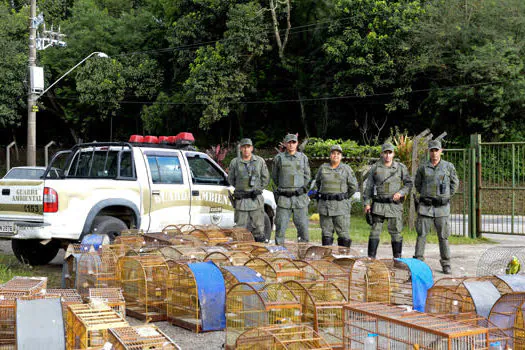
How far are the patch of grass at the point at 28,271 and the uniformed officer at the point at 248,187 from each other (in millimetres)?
2951

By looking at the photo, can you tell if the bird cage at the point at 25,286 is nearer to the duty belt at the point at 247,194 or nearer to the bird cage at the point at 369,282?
the bird cage at the point at 369,282

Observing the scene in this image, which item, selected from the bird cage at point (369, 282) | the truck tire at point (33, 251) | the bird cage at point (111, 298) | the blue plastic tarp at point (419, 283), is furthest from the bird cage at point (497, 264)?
the truck tire at point (33, 251)

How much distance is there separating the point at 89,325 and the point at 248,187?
19.6 ft

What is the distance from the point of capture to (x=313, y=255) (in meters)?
8.18

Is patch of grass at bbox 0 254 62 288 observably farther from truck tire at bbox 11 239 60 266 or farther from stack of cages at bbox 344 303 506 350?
stack of cages at bbox 344 303 506 350

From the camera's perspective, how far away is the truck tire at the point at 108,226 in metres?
9.39

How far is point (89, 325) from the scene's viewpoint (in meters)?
4.54

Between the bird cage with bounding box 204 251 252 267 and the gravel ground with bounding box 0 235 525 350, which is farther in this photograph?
the bird cage with bounding box 204 251 252 267

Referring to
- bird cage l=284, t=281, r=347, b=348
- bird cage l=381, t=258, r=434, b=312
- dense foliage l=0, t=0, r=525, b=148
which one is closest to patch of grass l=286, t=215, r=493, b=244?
dense foliage l=0, t=0, r=525, b=148

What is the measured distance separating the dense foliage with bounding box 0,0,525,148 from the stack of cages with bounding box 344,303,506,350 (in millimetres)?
17231

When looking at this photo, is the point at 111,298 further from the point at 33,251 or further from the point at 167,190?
the point at 33,251

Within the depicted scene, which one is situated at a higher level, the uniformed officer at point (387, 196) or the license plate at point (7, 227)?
the uniformed officer at point (387, 196)

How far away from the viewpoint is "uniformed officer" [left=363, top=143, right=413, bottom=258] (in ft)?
32.1

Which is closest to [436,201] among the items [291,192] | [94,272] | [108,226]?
[291,192]
